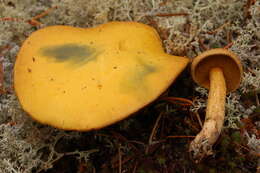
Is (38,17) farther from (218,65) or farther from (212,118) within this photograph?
(212,118)

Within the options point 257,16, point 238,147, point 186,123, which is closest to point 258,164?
point 238,147

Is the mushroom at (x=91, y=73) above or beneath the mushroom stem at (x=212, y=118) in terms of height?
above

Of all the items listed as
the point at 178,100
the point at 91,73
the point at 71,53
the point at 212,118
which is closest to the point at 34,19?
the point at 71,53

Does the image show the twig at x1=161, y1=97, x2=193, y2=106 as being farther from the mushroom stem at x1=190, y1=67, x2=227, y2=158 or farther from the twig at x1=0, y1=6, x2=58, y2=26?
the twig at x1=0, y1=6, x2=58, y2=26

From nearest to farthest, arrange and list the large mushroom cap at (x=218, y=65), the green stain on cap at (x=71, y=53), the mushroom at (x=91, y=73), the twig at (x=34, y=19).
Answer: the mushroom at (x=91, y=73)
the large mushroom cap at (x=218, y=65)
the green stain on cap at (x=71, y=53)
the twig at (x=34, y=19)

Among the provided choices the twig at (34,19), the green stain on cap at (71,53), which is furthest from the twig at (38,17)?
the green stain on cap at (71,53)

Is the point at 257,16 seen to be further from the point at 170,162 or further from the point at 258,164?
the point at 170,162

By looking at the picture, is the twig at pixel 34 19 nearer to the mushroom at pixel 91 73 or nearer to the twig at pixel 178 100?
the mushroom at pixel 91 73

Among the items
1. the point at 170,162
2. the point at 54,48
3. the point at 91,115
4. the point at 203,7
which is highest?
the point at 203,7
